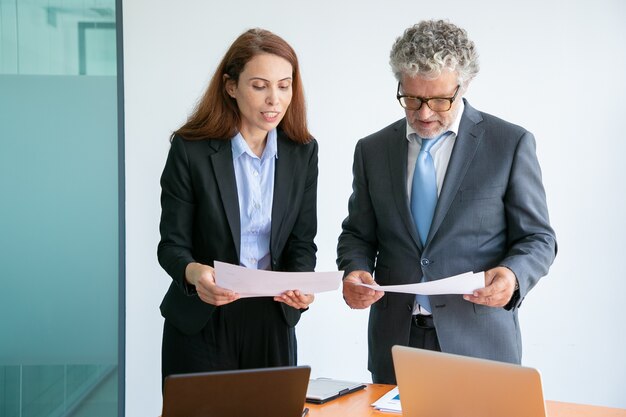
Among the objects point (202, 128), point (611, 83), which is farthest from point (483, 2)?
point (202, 128)

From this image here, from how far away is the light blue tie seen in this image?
2764 millimetres

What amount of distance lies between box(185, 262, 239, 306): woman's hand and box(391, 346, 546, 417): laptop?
0.68 m

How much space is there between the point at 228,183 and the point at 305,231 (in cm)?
33

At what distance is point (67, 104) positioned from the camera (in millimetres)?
4023

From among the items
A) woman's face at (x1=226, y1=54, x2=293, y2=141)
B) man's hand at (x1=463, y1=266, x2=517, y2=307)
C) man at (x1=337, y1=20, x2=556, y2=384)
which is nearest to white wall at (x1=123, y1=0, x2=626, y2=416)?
man at (x1=337, y1=20, x2=556, y2=384)

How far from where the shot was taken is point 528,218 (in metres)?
2.66

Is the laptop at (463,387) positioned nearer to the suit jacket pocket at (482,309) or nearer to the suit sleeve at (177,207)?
the suit jacket pocket at (482,309)

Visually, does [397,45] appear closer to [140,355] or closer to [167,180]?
[167,180]

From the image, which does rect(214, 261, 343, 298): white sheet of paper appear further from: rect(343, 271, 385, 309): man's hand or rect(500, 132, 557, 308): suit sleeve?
rect(500, 132, 557, 308): suit sleeve

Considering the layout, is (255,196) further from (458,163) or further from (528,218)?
(528,218)

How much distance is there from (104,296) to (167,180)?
6.33 ft

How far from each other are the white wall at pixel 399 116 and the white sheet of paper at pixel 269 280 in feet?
7.58

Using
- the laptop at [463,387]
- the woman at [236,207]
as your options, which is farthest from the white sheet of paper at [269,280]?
the laptop at [463,387]

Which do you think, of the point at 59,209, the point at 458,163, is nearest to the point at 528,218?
the point at 458,163
